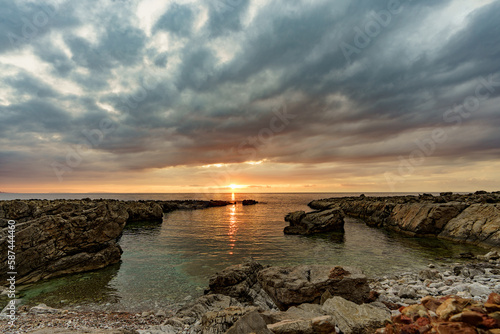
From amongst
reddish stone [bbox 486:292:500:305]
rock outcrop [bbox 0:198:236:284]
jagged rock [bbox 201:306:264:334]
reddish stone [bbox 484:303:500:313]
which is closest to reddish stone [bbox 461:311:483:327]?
reddish stone [bbox 484:303:500:313]

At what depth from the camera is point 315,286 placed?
427 inches

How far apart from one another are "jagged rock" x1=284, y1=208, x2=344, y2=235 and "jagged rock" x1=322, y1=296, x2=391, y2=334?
93.3 feet

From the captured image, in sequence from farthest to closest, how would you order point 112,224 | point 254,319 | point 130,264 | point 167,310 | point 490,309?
point 112,224, point 130,264, point 167,310, point 254,319, point 490,309

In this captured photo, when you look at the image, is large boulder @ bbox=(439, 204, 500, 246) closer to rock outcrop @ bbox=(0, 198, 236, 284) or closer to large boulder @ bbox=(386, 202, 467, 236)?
large boulder @ bbox=(386, 202, 467, 236)

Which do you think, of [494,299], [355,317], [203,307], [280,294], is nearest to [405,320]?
[355,317]

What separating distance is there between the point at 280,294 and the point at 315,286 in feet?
5.82

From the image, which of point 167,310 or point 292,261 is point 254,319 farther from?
point 292,261

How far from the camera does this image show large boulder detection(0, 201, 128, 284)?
16391 millimetres

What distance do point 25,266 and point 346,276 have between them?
2216 centimetres

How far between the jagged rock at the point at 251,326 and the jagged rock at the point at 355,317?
2.56m

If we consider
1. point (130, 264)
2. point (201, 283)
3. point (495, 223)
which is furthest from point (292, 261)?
point (495, 223)

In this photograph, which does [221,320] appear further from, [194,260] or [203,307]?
[194,260]

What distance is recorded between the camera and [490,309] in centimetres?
544

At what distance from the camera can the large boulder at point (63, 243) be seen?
16.4 metres
